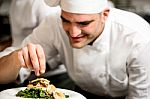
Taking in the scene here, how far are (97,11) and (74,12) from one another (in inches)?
3.8

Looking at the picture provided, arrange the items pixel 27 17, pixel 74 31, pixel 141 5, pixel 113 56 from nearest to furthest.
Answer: pixel 74 31
pixel 113 56
pixel 27 17
pixel 141 5

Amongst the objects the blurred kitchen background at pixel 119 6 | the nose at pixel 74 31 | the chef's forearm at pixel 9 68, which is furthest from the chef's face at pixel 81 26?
the blurred kitchen background at pixel 119 6

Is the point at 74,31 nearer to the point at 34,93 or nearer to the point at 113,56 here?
the point at 113,56

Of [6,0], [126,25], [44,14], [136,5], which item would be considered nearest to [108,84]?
[126,25]

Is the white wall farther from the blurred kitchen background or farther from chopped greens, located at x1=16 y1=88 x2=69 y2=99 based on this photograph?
chopped greens, located at x1=16 y1=88 x2=69 y2=99

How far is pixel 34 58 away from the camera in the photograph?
41.9 inches

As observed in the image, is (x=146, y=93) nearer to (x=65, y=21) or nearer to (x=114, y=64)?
(x=114, y=64)

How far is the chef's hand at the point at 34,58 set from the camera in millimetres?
1045

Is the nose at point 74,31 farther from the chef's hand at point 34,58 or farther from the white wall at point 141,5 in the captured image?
the white wall at point 141,5

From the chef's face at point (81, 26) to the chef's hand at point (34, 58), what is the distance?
24 cm

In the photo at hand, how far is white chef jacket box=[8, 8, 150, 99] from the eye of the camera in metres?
1.39

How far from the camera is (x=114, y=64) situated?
1446 millimetres

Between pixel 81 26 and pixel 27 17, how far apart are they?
571 mm

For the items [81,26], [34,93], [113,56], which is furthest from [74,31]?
[34,93]
